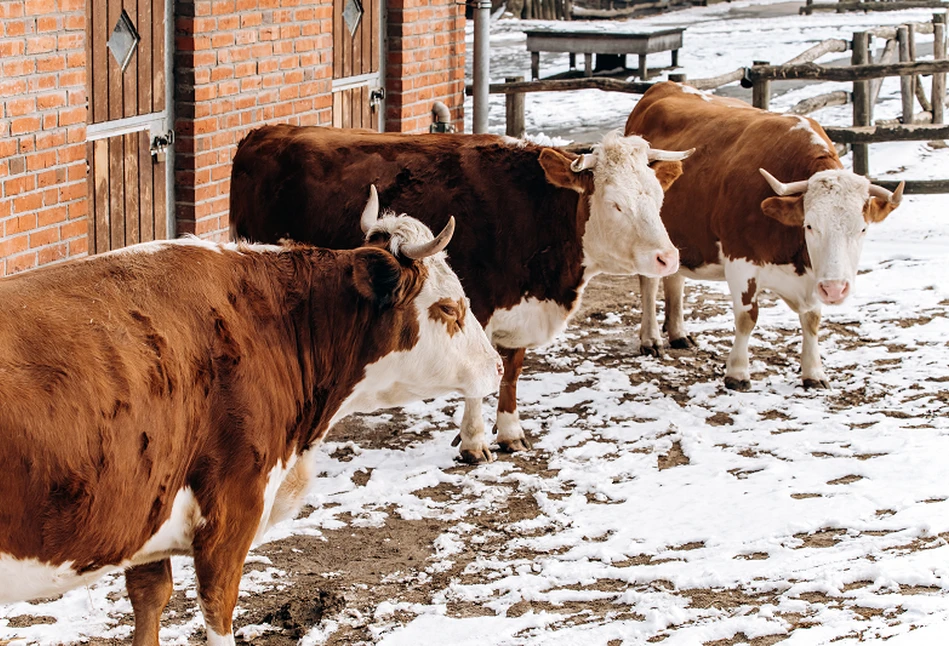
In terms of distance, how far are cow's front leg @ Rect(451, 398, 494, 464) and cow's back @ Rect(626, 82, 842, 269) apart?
2346mm

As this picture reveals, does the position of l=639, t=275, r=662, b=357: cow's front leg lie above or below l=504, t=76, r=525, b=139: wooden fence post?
below

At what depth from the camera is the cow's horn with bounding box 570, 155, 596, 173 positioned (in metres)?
7.09

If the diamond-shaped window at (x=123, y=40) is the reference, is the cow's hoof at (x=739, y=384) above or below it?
below

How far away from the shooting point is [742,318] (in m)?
8.52

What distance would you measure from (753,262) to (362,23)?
3.78 m

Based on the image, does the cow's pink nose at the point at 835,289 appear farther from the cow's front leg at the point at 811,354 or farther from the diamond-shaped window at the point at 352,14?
the diamond-shaped window at the point at 352,14

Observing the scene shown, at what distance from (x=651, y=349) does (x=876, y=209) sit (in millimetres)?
1903

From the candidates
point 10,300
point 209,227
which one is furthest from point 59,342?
point 209,227

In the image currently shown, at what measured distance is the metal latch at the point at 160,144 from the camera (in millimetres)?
8008

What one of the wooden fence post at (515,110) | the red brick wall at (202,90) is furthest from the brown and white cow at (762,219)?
the wooden fence post at (515,110)

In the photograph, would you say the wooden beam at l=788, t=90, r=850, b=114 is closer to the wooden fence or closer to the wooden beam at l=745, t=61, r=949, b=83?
the wooden fence

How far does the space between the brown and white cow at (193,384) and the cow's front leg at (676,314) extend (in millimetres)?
4459

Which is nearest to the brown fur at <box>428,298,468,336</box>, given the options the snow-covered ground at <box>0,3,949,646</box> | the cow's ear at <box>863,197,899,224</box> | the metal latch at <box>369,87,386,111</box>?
the snow-covered ground at <box>0,3,949,646</box>

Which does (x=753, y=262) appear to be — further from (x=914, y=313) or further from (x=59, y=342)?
(x=59, y=342)
